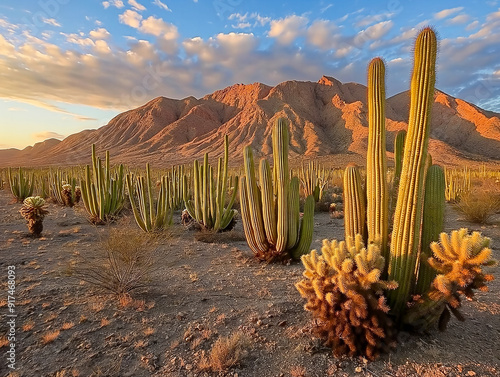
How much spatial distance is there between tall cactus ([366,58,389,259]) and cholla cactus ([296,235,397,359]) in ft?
1.21

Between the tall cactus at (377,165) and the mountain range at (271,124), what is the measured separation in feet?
164

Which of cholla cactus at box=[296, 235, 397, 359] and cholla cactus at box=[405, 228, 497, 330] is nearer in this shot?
cholla cactus at box=[405, 228, 497, 330]

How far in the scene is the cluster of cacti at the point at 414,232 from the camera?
299 cm

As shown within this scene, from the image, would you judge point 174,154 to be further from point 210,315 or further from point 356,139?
point 210,315

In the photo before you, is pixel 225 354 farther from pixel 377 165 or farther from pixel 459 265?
pixel 377 165

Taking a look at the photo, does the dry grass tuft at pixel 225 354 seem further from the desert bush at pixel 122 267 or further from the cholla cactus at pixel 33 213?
the cholla cactus at pixel 33 213

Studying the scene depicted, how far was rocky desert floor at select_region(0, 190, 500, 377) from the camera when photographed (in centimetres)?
A: 316

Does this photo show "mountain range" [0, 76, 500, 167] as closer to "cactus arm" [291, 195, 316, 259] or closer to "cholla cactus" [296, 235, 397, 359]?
"cactus arm" [291, 195, 316, 259]

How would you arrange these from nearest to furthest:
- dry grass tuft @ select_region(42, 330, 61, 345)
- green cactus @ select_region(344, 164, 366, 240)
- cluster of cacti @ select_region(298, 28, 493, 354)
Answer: cluster of cacti @ select_region(298, 28, 493, 354), dry grass tuft @ select_region(42, 330, 61, 345), green cactus @ select_region(344, 164, 366, 240)

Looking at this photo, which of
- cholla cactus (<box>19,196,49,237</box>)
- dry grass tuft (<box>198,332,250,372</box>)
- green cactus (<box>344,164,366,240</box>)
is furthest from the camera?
cholla cactus (<box>19,196,49,237</box>)

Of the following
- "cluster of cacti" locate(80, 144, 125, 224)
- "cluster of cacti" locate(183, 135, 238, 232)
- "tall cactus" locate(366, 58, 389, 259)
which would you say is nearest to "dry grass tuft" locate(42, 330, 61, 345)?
"tall cactus" locate(366, 58, 389, 259)

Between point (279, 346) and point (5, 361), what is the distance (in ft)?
8.95

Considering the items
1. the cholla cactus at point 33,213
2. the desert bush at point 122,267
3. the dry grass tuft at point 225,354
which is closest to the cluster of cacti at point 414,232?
the dry grass tuft at point 225,354

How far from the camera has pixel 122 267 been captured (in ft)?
17.1
